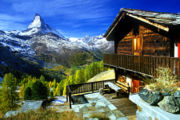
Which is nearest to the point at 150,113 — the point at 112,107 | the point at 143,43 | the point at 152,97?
the point at 152,97

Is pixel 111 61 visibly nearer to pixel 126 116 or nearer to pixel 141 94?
pixel 126 116

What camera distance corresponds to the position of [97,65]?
72125mm

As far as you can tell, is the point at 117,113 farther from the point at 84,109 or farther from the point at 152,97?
the point at 152,97

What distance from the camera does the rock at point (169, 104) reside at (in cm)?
311

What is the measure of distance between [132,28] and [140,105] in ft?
27.6

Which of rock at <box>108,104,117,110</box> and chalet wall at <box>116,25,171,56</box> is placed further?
rock at <box>108,104,117,110</box>

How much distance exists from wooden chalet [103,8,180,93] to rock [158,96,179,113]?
2339mm

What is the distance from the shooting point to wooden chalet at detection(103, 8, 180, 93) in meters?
6.66

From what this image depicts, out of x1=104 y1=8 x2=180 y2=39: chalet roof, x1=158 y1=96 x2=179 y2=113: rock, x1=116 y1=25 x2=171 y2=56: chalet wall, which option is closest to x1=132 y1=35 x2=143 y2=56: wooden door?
x1=116 y1=25 x2=171 y2=56: chalet wall

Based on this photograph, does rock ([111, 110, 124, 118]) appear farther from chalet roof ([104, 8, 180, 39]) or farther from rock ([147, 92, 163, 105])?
chalet roof ([104, 8, 180, 39])

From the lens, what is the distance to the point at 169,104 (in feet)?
10.4

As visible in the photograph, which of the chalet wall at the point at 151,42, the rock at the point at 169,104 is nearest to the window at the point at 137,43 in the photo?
the chalet wall at the point at 151,42

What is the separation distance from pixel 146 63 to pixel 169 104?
189 inches

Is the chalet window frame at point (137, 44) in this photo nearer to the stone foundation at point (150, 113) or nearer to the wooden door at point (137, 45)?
the wooden door at point (137, 45)
